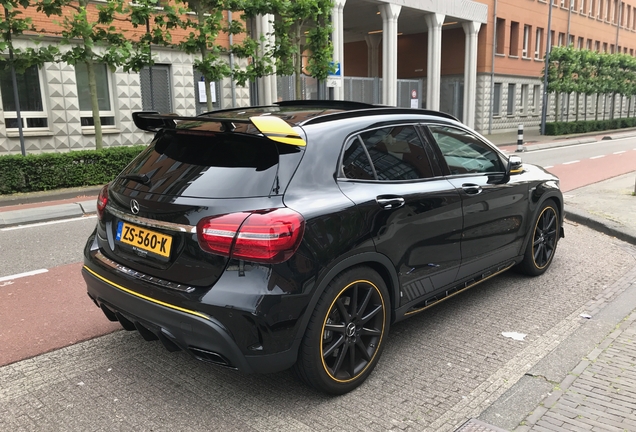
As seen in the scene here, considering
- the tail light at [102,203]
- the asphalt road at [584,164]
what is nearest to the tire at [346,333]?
the tail light at [102,203]

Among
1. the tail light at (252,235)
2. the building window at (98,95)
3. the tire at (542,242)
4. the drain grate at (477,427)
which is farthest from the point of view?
the building window at (98,95)

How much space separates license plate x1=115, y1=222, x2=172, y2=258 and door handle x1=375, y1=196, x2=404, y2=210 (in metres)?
1.31

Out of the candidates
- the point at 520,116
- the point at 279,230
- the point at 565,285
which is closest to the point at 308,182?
the point at 279,230

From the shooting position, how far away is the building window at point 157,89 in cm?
1869

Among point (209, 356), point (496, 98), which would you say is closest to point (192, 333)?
point (209, 356)

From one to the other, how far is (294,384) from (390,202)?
51.3 inches

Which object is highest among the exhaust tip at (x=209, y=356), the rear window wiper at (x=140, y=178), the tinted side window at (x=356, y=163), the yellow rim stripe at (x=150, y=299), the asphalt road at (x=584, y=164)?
the tinted side window at (x=356, y=163)

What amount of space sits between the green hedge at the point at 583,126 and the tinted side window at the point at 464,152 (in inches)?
1258

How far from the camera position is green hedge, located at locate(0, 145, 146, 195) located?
37.8ft

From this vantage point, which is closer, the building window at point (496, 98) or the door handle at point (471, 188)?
the door handle at point (471, 188)

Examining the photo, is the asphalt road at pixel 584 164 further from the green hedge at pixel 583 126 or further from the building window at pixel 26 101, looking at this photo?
the building window at pixel 26 101

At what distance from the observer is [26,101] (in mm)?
16328

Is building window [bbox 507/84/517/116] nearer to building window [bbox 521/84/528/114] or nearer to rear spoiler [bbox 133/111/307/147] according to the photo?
building window [bbox 521/84/528/114]

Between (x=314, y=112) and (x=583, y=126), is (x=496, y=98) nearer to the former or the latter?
(x=583, y=126)
